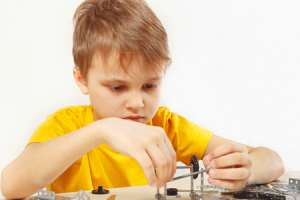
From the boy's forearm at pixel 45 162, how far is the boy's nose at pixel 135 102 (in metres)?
0.14

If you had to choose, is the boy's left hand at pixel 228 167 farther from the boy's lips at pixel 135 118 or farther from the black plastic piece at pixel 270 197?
the boy's lips at pixel 135 118

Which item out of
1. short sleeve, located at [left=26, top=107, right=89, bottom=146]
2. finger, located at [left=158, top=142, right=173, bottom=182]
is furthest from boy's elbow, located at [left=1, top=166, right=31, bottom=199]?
finger, located at [left=158, top=142, right=173, bottom=182]

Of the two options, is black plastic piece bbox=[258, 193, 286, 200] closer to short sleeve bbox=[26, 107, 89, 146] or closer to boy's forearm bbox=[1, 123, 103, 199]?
boy's forearm bbox=[1, 123, 103, 199]

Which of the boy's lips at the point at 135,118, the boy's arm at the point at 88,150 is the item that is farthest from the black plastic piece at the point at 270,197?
the boy's lips at the point at 135,118

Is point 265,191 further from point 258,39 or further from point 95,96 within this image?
point 258,39

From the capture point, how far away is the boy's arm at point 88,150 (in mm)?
599

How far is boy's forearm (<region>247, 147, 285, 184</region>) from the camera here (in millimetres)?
847

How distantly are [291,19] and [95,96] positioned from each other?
3.80 feet

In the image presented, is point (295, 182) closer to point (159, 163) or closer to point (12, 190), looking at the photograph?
point (159, 163)

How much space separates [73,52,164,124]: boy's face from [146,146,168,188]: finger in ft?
0.74

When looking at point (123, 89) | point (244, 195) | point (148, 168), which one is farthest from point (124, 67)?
point (244, 195)

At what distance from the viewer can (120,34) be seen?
0.84 m

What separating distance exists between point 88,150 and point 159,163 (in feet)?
0.70

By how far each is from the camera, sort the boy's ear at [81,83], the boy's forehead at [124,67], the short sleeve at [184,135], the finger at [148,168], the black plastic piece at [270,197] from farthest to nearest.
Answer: the short sleeve at [184,135] → the boy's ear at [81,83] → the boy's forehead at [124,67] → the black plastic piece at [270,197] → the finger at [148,168]
